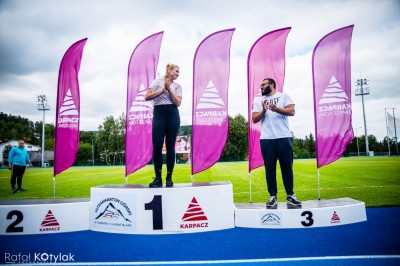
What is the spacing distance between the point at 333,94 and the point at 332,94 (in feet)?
0.06

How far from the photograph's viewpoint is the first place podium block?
396cm

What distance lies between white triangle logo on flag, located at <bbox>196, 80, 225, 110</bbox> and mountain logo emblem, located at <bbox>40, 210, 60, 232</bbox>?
10.8 ft

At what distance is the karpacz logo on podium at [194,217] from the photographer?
13.0 ft

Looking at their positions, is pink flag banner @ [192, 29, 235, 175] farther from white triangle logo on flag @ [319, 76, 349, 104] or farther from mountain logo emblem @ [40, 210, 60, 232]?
mountain logo emblem @ [40, 210, 60, 232]

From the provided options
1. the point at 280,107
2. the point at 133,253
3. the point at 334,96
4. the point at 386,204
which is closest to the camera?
the point at 133,253

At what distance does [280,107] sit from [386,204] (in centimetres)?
371

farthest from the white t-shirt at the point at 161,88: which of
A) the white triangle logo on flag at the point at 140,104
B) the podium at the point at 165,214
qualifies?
the podium at the point at 165,214

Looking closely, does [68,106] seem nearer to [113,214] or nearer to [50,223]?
[50,223]

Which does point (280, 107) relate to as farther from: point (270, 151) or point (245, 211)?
point (245, 211)

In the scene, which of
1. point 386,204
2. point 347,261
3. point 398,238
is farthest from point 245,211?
point 386,204

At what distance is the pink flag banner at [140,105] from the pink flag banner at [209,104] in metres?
1.03

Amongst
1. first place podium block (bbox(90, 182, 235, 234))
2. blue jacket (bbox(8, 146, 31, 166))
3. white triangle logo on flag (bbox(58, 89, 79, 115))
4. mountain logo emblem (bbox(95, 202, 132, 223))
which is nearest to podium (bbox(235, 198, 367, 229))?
first place podium block (bbox(90, 182, 235, 234))

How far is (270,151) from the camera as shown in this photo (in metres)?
4.21

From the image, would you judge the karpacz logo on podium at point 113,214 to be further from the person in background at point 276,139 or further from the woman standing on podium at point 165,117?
the person in background at point 276,139
